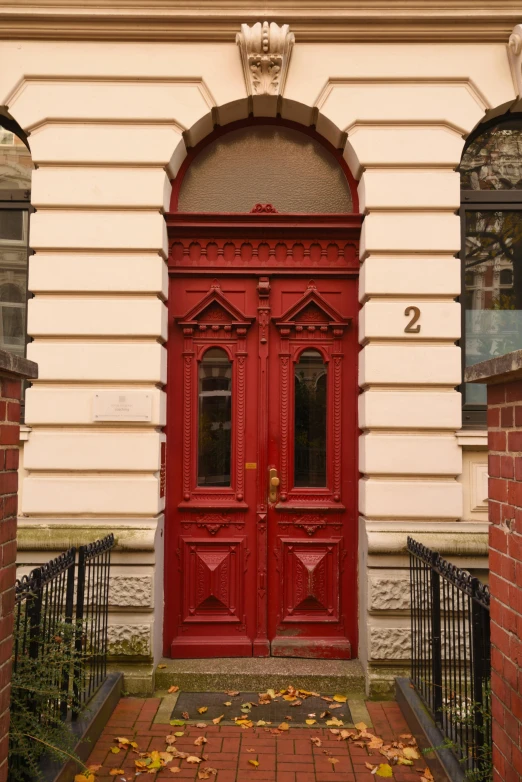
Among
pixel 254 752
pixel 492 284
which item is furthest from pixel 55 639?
pixel 492 284

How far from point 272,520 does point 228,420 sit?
983mm

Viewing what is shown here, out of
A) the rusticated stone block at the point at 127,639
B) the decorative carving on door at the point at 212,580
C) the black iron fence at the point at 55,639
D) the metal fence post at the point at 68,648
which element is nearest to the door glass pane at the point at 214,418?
the decorative carving on door at the point at 212,580

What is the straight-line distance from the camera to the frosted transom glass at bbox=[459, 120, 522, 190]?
5.92m

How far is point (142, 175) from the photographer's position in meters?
5.58

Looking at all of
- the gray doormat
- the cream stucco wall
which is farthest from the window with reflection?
the gray doormat

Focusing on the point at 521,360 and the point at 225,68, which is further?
the point at 225,68

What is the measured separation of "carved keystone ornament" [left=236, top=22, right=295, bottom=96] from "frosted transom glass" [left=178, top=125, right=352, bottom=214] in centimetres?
45

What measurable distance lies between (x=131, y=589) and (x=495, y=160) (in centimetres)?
502

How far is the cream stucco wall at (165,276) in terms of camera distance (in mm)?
5320

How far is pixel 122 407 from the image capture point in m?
5.40

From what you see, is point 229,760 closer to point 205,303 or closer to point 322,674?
point 322,674

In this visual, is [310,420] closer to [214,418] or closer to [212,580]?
[214,418]

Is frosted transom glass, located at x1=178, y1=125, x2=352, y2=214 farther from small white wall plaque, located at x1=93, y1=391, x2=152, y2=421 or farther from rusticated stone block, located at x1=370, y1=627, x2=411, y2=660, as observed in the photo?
rusticated stone block, located at x1=370, y1=627, x2=411, y2=660

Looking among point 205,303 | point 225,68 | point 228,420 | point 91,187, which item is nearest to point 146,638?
point 228,420
